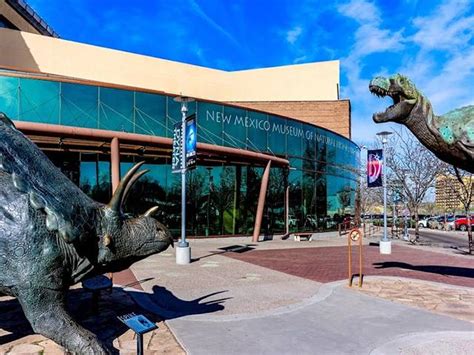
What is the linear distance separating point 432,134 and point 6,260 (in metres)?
6.53

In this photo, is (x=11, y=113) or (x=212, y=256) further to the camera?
(x=11, y=113)

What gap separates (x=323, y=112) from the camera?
1273 inches

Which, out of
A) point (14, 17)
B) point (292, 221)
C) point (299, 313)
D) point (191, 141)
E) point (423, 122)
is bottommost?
point (299, 313)

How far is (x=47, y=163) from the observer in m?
4.44

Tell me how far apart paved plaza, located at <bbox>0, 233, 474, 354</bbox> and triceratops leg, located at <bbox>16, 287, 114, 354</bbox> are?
4.27ft

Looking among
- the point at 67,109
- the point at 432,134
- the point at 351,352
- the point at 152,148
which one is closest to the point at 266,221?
the point at 152,148

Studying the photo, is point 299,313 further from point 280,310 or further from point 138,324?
point 138,324

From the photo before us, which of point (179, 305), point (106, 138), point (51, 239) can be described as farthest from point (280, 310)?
point (106, 138)

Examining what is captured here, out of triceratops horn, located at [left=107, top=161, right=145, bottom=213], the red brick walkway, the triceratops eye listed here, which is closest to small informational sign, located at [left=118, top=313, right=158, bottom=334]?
the triceratops eye

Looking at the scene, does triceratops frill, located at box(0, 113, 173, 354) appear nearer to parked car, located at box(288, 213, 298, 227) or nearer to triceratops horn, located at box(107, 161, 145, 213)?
triceratops horn, located at box(107, 161, 145, 213)

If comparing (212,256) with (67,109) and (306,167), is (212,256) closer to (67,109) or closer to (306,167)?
(67,109)

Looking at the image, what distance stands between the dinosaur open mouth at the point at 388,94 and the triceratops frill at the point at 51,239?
462 centimetres

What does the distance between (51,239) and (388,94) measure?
19.4 ft

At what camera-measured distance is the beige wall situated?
102ft
